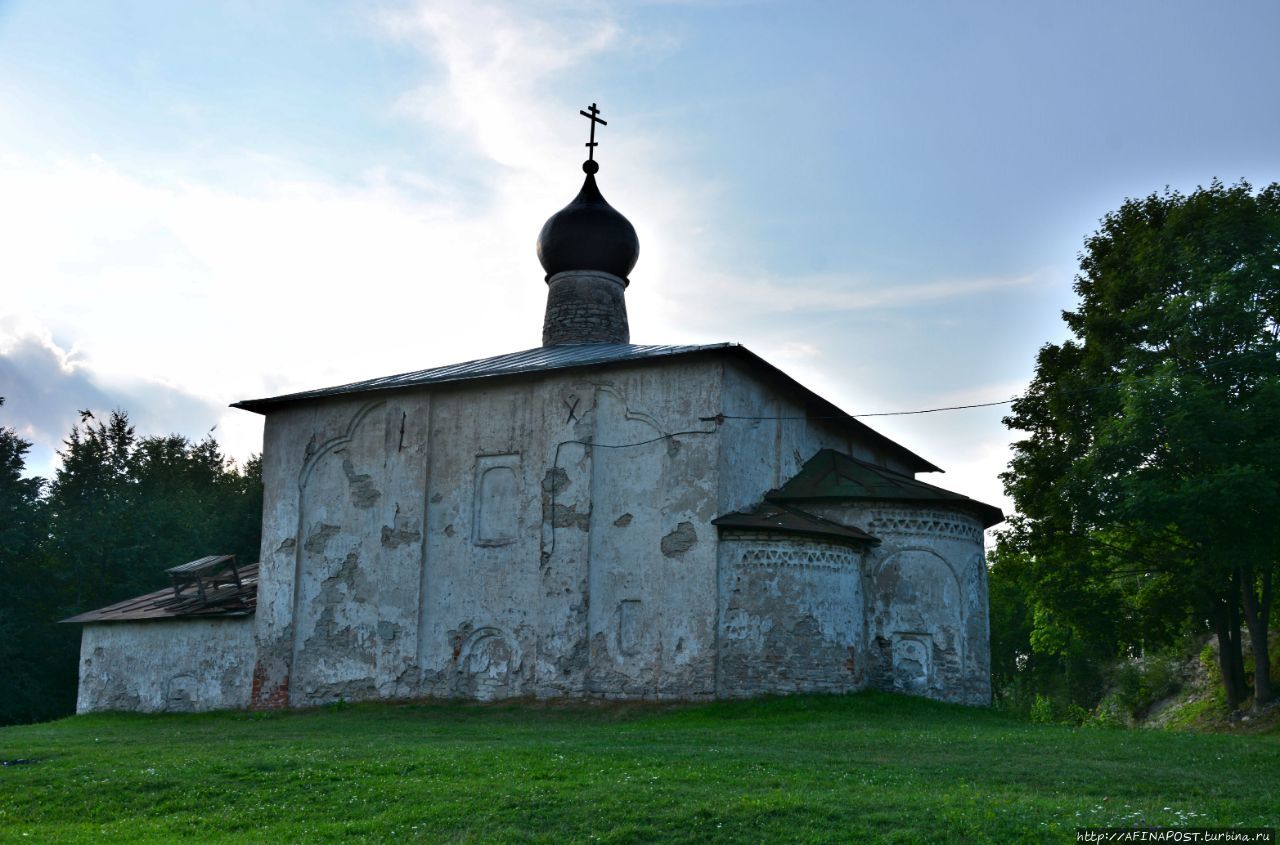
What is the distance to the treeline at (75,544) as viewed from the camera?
104 ft

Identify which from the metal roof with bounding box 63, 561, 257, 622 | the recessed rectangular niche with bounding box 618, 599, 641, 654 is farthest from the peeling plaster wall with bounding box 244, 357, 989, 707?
the metal roof with bounding box 63, 561, 257, 622

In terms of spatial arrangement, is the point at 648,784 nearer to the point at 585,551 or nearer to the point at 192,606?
the point at 585,551

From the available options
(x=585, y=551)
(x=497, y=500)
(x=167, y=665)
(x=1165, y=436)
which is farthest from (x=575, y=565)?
(x=1165, y=436)

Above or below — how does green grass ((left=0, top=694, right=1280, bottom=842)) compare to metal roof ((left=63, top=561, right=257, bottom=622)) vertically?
below

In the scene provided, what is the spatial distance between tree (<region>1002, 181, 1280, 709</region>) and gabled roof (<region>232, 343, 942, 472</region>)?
329cm

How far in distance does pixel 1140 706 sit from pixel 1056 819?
1023 inches

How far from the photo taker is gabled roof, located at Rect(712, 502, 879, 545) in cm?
1736

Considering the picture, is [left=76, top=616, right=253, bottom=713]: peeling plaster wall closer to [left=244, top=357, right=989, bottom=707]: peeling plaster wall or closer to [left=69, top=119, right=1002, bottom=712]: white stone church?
[left=69, top=119, right=1002, bottom=712]: white stone church

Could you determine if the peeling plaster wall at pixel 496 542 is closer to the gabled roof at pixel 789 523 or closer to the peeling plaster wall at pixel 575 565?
the peeling plaster wall at pixel 575 565

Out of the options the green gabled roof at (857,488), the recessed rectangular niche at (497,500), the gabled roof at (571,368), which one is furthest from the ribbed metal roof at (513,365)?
the green gabled roof at (857,488)

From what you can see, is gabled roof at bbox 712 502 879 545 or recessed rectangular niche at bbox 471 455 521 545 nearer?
gabled roof at bbox 712 502 879 545

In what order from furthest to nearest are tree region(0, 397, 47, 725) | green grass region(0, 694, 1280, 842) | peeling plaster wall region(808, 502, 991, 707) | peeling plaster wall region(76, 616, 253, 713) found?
tree region(0, 397, 47, 725), peeling plaster wall region(76, 616, 253, 713), peeling plaster wall region(808, 502, 991, 707), green grass region(0, 694, 1280, 842)

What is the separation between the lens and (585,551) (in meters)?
18.3

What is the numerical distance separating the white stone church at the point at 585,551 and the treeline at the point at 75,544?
38.3 ft
